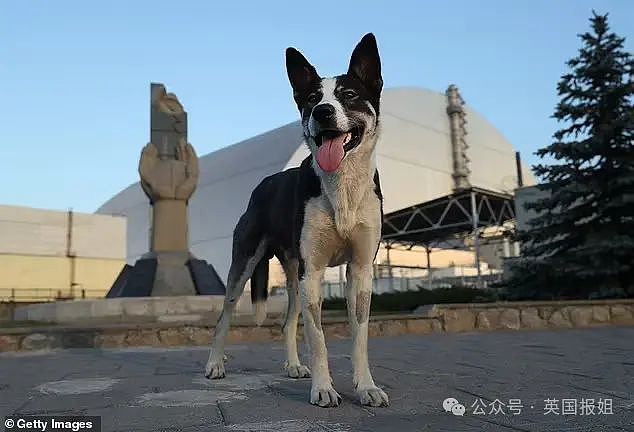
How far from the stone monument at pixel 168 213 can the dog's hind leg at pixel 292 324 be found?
7.14 meters

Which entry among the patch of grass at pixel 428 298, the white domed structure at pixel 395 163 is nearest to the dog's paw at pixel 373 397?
the patch of grass at pixel 428 298

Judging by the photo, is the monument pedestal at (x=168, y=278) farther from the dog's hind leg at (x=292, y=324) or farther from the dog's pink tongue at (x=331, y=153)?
the dog's pink tongue at (x=331, y=153)

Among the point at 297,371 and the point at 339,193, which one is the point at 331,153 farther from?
the point at 297,371

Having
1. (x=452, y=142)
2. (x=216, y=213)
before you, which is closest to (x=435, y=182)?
(x=452, y=142)

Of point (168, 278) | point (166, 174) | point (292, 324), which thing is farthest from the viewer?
point (166, 174)

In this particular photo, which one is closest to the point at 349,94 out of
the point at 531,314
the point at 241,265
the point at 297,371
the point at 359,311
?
the point at 359,311

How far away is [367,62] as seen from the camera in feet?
11.0

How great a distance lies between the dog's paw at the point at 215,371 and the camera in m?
4.12

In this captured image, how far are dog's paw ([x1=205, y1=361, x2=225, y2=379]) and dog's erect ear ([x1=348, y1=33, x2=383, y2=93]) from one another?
2373mm

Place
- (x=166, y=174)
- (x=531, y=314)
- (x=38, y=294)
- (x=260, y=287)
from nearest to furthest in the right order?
1. (x=260, y=287)
2. (x=531, y=314)
3. (x=166, y=174)
4. (x=38, y=294)

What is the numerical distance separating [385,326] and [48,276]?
35.9 meters

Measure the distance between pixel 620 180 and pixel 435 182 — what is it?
109ft

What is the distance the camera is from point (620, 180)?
→ 12117 millimetres

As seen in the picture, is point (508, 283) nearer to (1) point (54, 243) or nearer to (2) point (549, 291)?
(2) point (549, 291)
